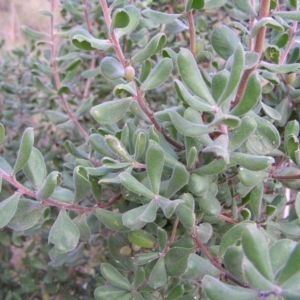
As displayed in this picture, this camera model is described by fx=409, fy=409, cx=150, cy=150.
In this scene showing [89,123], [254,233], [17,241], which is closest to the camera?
[254,233]

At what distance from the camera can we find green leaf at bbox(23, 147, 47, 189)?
0.65m

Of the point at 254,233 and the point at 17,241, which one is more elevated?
the point at 254,233

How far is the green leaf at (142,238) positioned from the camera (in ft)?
2.15

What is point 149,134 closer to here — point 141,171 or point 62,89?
point 141,171

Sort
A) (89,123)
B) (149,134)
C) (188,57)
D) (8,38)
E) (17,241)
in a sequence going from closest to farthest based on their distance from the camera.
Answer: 1. (188,57)
2. (149,134)
3. (17,241)
4. (89,123)
5. (8,38)

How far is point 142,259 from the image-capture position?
646 mm

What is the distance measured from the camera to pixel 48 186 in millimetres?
580

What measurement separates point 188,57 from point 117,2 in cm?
20

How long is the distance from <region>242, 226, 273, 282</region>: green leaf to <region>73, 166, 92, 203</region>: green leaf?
29cm

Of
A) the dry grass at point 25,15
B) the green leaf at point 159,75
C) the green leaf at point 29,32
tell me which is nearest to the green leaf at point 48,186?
the green leaf at point 159,75

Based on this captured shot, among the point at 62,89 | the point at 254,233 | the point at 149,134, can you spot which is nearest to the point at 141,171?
the point at 149,134

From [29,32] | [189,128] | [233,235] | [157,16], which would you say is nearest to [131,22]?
[157,16]

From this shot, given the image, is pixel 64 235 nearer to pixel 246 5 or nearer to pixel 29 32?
pixel 246 5

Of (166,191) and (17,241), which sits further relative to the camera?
(17,241)
